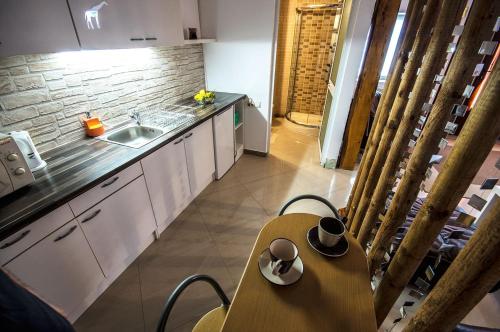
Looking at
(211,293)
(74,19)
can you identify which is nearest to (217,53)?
(74,19)

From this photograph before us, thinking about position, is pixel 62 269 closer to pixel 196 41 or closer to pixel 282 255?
pixel 282 255

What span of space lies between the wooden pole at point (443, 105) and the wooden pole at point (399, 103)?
13.1 inches

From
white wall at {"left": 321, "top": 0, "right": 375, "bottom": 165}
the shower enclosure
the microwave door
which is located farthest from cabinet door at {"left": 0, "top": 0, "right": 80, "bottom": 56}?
the shower enclosure

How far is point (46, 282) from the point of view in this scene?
1.22 metres

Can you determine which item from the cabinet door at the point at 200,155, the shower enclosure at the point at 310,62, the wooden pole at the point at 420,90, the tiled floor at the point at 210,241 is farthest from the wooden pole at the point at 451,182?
the shower enclosure at the point at 310,62

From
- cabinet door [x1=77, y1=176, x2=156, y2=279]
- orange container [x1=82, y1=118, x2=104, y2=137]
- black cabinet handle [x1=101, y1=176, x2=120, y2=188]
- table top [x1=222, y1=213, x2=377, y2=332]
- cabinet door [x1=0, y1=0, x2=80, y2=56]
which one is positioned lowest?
cabinet door [x1=77, y1=176, x2=156, y2=279]

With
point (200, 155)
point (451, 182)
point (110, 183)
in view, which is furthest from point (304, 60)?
point (451, 182)

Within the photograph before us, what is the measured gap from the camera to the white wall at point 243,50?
268 cm

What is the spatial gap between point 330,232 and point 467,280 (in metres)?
0.43

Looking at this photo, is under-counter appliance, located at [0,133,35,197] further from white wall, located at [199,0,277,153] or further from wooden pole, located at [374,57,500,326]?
white wall, located at [199,0,277,153]

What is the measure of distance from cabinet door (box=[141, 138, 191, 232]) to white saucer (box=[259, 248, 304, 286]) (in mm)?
1272

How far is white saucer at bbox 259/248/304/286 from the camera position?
0.79 metres

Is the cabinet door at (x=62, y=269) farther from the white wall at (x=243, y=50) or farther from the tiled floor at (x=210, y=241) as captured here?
the white wall at (x=243, y=50)

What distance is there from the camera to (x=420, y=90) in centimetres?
102
